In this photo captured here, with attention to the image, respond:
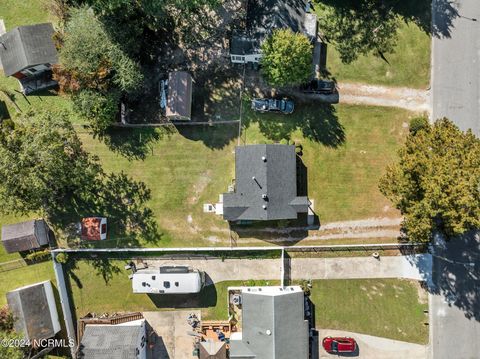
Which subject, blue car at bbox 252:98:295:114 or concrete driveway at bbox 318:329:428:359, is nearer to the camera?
blue car at bbox 252:98:295:114

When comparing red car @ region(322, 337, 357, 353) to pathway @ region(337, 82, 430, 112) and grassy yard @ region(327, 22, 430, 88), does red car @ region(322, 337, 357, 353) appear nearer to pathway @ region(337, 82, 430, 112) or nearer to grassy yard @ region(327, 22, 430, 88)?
pathway @ region(337, 82, 430, 112)

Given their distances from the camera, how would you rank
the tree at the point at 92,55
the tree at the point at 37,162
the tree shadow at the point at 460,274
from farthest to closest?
1. the tree shadow at the point at 460,274
2. the tree at the point at 92,55
3. the tree at the point at 37,162

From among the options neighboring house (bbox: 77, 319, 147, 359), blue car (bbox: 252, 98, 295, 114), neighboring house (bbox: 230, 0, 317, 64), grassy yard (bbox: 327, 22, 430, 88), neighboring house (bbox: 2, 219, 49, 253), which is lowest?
neighboring house (bbox: 77, 319, 147, 359)

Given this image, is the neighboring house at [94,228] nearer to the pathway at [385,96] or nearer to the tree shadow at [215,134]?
the tree shadow at [215,134]

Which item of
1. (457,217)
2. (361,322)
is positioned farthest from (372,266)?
(457,217)

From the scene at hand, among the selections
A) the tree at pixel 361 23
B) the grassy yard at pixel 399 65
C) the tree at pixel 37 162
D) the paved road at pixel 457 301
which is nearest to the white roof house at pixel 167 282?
the tree at pixel 37 162

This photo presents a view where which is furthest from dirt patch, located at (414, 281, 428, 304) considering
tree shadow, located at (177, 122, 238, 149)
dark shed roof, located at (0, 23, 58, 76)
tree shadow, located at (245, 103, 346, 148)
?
dark shed roof, located at (0, 23, 58, 76)
